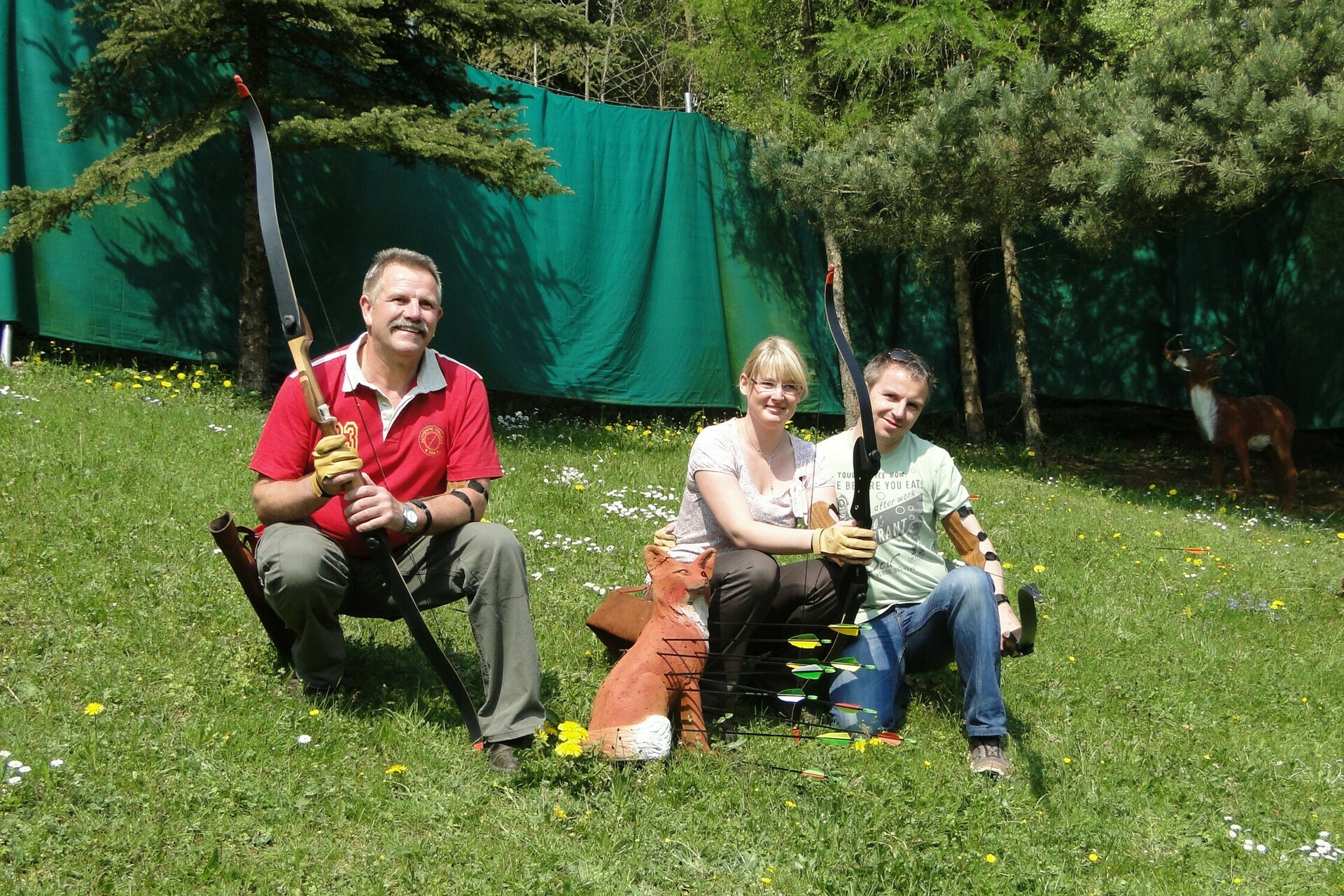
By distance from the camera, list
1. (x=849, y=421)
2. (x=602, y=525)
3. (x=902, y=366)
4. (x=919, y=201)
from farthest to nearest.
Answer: (x=849, y=421) < (x=919, y=201) < (x=602, y=525) < (x=902, y=366)

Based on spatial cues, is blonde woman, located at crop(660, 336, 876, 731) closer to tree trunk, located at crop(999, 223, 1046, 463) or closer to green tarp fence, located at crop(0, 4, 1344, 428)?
green tarp fence, located at crop(0, 4, 1344, 428)

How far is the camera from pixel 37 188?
266 inches

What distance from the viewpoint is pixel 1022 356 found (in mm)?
10562

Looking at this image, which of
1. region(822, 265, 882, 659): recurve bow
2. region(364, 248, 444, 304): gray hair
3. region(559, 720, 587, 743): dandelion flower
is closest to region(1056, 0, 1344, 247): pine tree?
region(822, 265, 882, 659): recurve bow

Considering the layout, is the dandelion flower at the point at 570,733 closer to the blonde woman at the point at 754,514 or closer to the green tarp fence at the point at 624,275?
the blonde woman at the point at 754,514

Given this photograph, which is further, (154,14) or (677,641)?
(154,14)

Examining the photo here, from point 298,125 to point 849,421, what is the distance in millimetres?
5617

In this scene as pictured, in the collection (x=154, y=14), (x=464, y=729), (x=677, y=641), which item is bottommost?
(x=464, y=729)

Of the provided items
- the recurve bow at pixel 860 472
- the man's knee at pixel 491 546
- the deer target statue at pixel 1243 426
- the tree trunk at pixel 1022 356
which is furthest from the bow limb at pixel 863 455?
the tree trunk at pixel 1022 356

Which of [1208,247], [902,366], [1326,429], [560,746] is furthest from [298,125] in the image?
[1326,429]

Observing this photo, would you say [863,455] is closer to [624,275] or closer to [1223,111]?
[1223,111]

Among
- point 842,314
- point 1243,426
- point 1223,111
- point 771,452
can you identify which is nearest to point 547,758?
point 771,452

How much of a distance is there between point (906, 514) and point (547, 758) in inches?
57.7

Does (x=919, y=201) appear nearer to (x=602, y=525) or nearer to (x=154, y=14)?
(x=602, y=525)
